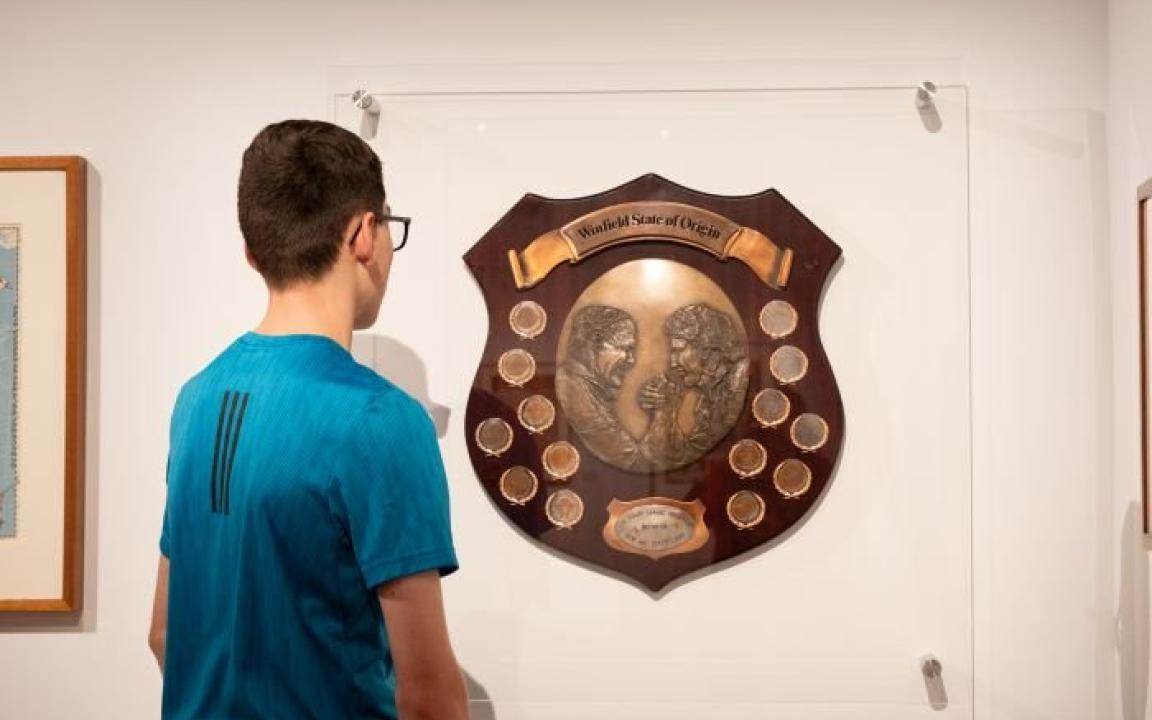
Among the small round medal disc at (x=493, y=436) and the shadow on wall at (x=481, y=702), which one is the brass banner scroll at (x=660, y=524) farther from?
the shadow on wall at (x=481, y=702)

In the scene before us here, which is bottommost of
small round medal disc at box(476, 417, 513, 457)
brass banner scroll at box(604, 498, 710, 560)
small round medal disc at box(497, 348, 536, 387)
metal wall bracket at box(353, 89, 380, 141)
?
brass banner scroll at box(604, 498, 710, 560)

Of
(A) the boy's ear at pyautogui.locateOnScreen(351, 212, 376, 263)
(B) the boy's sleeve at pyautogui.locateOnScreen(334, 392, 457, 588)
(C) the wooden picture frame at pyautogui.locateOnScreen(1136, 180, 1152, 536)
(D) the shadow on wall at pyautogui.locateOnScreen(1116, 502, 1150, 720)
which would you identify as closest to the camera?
(B) the boy's sleeve at pyautogui.locateOnScreen(334, 392, 457, 588)

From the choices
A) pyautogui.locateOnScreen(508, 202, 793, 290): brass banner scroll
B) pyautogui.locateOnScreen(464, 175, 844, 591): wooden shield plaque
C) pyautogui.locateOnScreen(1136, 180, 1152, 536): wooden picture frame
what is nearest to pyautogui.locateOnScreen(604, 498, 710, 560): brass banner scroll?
pyautogui.locateOnScreen(464, 175, 844, 591): wooden shield plaque

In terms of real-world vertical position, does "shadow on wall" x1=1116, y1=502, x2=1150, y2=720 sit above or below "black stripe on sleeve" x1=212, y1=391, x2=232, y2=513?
below

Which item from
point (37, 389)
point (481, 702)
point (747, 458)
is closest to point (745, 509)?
point (747, 458)

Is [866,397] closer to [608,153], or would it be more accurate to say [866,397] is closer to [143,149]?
[608,153]

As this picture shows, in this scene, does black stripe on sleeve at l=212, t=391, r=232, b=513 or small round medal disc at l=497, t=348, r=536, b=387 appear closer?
black stripe on sleeve at l=212, t=391, r=232, b=513

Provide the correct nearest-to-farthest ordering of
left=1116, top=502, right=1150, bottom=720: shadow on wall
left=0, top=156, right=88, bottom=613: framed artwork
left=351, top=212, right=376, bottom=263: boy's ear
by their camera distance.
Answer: left=351, top=212, right=376, bottom=263: boy's ear, left=1116, top=502, right=1150, bottom=720: shadow on wall, left=0, top=156, right=88, bottom=613: framed artwork

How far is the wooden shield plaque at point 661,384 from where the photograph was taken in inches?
73.2

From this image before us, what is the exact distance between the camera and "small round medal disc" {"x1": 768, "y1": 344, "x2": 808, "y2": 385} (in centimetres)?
186

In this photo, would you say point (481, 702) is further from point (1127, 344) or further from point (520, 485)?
point (1127, 344)

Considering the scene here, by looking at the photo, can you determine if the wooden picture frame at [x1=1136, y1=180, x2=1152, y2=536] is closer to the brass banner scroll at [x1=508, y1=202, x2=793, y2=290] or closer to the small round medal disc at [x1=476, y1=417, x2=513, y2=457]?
the brass banner scroll at [x1=508, y1=202, x2=793, y2=290]

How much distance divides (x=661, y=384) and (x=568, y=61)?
1.89ft

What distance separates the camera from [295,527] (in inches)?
44.2
